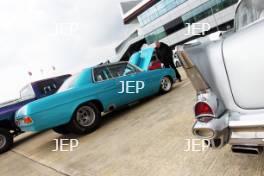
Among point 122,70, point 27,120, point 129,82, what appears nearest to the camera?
point 27,120

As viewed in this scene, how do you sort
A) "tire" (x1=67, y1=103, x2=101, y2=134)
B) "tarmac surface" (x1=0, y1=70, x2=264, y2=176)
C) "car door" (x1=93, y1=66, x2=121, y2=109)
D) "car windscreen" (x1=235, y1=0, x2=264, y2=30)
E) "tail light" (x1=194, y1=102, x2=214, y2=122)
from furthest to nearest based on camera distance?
1. "car door" (x1=93, y1=66, x2=121, y2=109)
2. "tire" (x1=67, y1=103, x2=101, y2=134)
3. "car windscreen" (x1=235, y1=0, x2=264, y2=30)
4. "tarmac surface" (x1=0, y1=70, x2=264, y2=176)
5. "tail light" (x1=194, y1=102, x2=214, y2=122)

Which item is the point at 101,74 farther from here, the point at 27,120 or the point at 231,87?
the point at 231,87

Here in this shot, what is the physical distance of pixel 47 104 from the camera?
509cm

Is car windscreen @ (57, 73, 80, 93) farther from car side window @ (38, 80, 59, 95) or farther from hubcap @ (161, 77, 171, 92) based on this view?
car side window @ (38, 80, 59, 95)

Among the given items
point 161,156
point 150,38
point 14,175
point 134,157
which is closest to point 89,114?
point 14,175

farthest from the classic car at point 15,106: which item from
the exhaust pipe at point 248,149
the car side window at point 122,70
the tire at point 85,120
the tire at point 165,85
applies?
the exhaust pipe at point 248,149

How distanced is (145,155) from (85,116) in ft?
8.26

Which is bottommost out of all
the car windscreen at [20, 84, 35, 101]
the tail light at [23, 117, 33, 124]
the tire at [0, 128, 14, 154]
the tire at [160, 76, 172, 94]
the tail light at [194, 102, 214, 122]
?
the tire at [0, 128, 14, 154]

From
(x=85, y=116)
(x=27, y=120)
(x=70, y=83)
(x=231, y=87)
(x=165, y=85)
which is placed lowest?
(x=165, y=85)

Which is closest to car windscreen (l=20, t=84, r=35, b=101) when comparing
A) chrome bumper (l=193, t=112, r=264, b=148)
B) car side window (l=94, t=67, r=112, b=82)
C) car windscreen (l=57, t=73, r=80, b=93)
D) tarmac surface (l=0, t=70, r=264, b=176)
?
tarmac surface (l=0, t=70, r=264, b=176)

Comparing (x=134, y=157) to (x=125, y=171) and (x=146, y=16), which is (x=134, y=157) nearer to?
(x=125, y=171)

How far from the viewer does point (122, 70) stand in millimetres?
6664

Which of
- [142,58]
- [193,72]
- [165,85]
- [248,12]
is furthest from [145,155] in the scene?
[142,58]

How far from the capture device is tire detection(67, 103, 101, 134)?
212 inches
